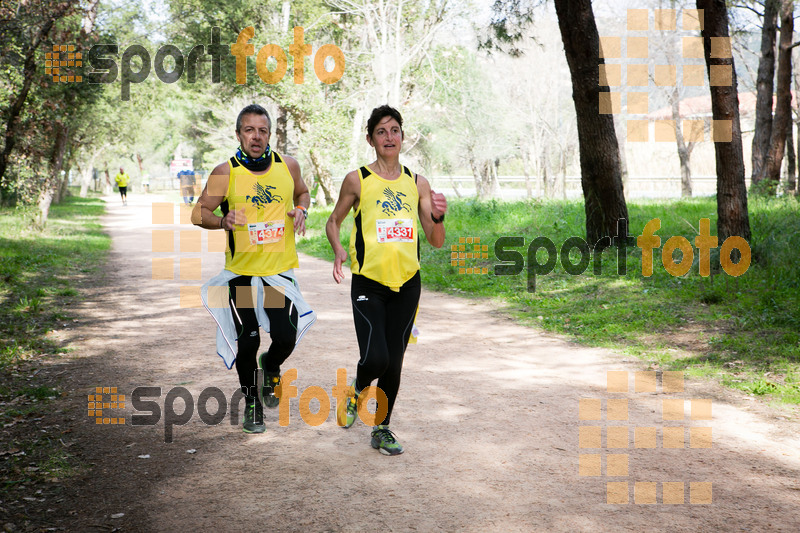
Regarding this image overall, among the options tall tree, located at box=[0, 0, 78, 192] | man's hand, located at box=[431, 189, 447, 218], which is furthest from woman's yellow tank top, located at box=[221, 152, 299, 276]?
tall tree, located at box=[0, 0, 78, 192]

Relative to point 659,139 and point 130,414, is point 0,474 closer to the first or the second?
point 130,414

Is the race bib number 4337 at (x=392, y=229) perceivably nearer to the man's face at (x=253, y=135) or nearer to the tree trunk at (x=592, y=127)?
the man's face at (x=253, y=135)

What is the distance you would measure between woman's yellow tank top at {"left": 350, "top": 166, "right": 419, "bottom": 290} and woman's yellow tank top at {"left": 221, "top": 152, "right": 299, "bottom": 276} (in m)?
0.70

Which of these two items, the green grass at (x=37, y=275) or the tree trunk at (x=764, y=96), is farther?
the tree trunk at (x=764, y=96)

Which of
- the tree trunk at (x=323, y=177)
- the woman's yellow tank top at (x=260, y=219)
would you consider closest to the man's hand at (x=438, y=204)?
the woman's yellow tank top at (x=260, y=219)

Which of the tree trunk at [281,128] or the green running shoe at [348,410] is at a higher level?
the tree trunk at [281,128]

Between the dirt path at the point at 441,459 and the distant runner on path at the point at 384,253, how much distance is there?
25.0 inches

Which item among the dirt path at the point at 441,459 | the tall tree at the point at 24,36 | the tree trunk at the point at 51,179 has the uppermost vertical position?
the tall tree at the point at 24,36

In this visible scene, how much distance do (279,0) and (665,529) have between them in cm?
2897

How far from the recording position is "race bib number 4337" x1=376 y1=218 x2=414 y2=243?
4.80m

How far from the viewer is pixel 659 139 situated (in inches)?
2046

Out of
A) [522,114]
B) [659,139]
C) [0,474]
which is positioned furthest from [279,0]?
[659,139]

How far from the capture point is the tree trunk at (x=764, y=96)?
67.8 ft

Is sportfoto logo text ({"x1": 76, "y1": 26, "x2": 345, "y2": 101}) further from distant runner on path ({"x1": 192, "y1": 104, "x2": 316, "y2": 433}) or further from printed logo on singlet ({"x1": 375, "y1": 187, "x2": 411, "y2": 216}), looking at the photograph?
printed logo on singlet ({"x1": 375, "y1": 187, "x2": 411, "y2": 216})
